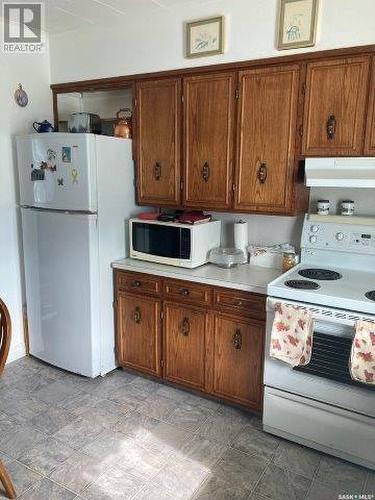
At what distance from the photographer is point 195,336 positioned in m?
2.54

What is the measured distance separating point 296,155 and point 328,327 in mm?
993

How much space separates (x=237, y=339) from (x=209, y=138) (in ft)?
4.21

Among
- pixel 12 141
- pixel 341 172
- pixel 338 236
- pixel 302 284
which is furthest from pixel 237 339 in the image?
pixel 12 141

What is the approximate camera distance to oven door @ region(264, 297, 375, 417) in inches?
74.7

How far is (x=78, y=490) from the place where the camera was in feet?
6.08

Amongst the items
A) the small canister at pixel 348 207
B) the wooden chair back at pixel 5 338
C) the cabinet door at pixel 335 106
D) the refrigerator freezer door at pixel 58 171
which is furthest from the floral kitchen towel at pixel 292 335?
the refrigerator freezer door at pixel 58 171

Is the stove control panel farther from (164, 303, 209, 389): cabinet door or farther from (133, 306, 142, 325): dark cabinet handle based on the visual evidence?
(133, 306, 142, 325): dark cabinet handle

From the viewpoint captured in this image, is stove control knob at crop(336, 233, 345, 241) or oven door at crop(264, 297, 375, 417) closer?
oven door at crop(264, 297, 375, 417)

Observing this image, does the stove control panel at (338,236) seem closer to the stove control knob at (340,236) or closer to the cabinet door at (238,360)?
the stove control knob at (340,236)

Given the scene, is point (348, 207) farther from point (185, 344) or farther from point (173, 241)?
point (185, 344)

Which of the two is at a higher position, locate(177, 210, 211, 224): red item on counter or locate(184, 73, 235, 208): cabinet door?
locate(184, 73, 235, 208): cabinet door

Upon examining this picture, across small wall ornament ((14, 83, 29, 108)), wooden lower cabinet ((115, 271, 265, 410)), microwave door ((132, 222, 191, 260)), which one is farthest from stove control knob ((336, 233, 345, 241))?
small wall ornament ((14, 83, 29, 108))

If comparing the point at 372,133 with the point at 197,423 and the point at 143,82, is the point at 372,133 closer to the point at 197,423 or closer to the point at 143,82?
the point at 143,82

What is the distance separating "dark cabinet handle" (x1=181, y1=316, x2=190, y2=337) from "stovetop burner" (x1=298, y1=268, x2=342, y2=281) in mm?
778
